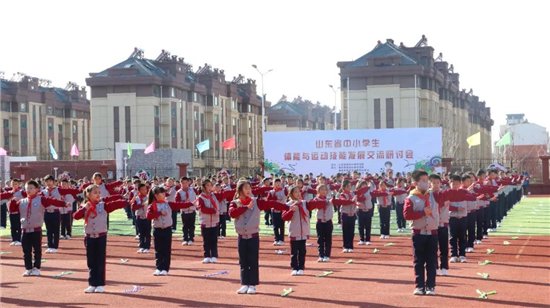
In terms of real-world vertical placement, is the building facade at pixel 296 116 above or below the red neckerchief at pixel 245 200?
above

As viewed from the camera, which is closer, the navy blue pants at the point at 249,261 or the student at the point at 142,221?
the navy blue pants at the point at 249,261

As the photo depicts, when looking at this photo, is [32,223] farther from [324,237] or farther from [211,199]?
[324,237]

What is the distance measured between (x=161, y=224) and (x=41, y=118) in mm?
70974

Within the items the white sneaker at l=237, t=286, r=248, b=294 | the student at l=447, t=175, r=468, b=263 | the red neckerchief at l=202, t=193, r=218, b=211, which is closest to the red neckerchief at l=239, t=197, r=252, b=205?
the white sneaker at l=237, t=286, r=248, b=294

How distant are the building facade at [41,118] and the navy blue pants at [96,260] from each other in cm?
6485

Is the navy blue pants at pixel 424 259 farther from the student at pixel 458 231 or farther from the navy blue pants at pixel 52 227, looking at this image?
the navy blue pants at pixel 52 227

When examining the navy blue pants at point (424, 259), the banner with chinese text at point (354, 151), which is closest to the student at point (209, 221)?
the navy blue pants at point (424, 259)

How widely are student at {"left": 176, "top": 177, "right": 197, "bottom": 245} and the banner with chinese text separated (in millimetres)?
23612

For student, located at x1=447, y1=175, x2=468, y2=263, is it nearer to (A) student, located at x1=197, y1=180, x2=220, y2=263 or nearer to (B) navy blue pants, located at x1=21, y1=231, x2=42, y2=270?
(A) student, located at x1=197, y1=180, x2=220, y2=263

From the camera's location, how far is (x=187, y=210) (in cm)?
2312

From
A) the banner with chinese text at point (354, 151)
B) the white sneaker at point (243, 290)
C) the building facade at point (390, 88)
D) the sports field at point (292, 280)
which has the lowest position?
the sports field at point (292, 280)

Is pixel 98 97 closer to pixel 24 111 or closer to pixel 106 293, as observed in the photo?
pixel 24 111

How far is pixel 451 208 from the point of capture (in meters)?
17.7

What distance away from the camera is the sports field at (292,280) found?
12.9 m
